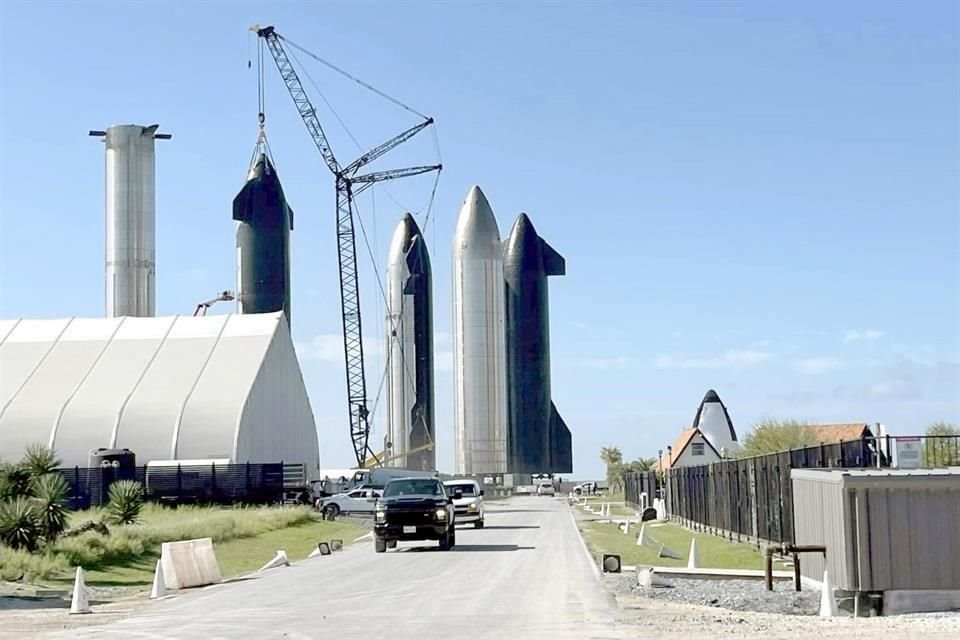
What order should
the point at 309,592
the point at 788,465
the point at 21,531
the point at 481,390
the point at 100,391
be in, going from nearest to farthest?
the point at 309,592 < the point at 788,465 < the point at 21,531 < the point at 100,391 < the point at 481,390

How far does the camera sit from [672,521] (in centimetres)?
5722

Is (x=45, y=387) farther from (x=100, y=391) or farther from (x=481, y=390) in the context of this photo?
(x=481, y=390)

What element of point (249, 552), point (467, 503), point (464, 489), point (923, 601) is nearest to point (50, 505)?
point (249, 552)

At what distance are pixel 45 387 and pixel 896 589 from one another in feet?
199

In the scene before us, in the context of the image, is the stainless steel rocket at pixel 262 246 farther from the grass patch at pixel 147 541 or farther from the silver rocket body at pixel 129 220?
the grass patch at pixel 147 541

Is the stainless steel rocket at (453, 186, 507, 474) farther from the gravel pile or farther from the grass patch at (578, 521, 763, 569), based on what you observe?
the gravel pile

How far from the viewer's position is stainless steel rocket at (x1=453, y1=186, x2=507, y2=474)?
129 meters

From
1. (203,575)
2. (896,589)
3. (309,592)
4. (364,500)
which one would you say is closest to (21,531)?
(203,575)

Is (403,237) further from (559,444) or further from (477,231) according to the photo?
(559,444)

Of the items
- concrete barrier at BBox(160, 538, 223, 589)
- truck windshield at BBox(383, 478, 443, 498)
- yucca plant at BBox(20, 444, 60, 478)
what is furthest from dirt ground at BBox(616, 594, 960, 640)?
yucca plant at BBox(20, 444, 60, 478)

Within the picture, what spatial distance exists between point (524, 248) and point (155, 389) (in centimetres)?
7163

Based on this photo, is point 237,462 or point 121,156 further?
point 121,156

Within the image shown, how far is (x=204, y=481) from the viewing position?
61.3 metres

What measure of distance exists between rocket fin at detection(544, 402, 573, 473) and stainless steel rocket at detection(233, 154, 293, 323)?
35.5 meters
